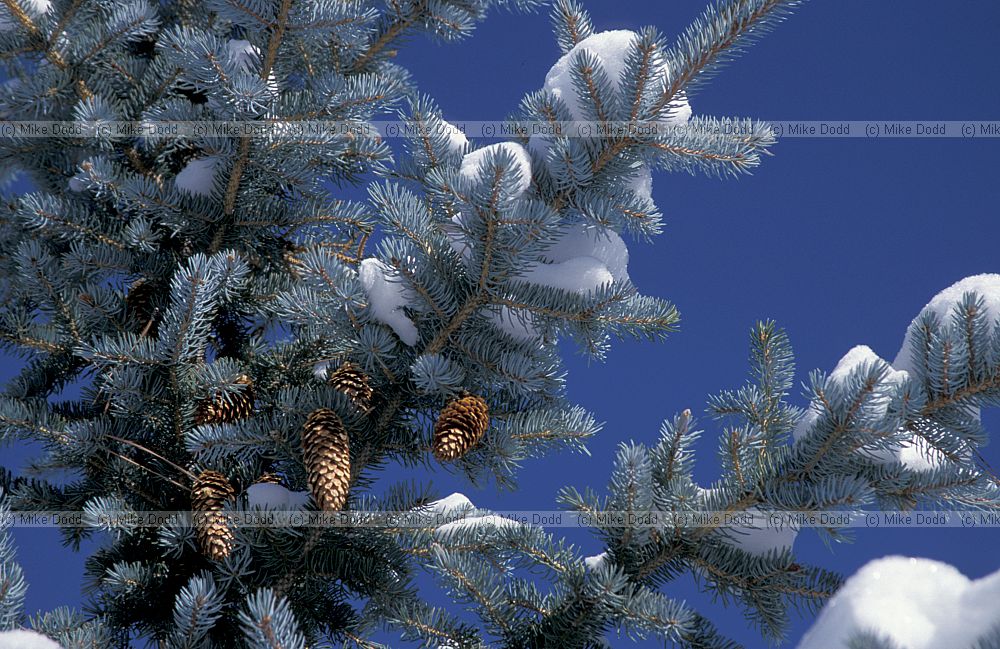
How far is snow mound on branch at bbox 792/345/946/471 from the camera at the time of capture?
1287 mm

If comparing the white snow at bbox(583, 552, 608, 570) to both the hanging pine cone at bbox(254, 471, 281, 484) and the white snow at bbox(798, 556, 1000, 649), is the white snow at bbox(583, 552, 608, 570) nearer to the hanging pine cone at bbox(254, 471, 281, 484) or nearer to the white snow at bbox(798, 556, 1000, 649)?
the white snow at bbox(798, 556, 1000, 649)

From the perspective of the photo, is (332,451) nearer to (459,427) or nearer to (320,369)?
(459,427)

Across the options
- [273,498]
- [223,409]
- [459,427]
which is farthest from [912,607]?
[223,409]

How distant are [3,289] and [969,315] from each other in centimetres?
231

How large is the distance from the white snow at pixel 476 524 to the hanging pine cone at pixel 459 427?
149mm

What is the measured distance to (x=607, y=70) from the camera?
156cm

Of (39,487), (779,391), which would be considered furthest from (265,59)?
(779,391)

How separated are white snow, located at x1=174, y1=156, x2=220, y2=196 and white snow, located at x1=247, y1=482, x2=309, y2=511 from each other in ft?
2.33

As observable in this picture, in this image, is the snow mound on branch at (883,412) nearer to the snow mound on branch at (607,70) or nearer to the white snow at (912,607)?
the white snow at (912,607)

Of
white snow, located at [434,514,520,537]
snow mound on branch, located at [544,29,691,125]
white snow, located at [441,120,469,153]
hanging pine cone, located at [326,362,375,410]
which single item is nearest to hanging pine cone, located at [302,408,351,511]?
hanging pine cone, located at [326,362,375,410]

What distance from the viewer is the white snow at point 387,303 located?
161 cm

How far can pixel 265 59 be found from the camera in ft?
5.98

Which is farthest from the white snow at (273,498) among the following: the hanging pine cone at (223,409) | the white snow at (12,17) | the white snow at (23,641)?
the white snow at (12,17)

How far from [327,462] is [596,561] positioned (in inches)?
19.0
